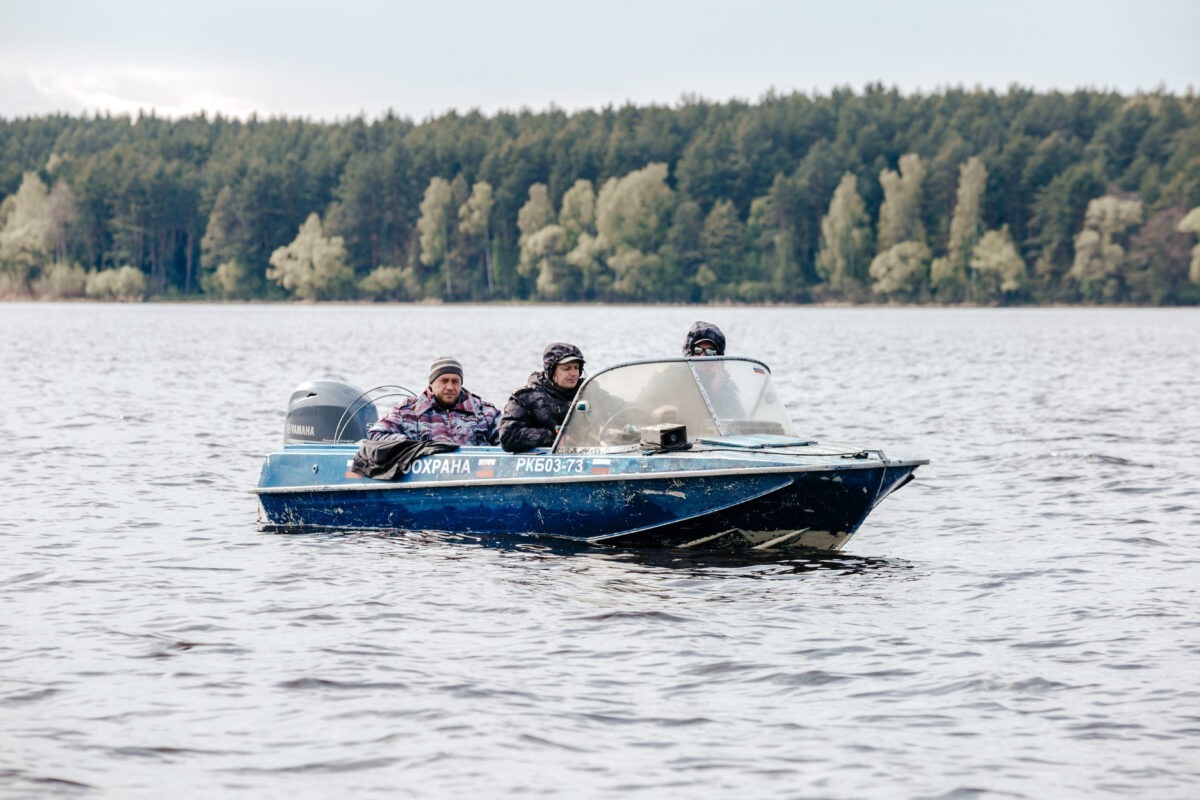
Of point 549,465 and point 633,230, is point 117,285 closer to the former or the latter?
point 633,230

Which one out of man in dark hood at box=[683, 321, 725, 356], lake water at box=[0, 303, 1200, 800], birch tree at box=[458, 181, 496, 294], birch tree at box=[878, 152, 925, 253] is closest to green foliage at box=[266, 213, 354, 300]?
birch tree at box=[458, 181, 496, 294]

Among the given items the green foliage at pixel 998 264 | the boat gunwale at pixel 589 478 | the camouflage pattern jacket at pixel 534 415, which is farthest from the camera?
the green foliage at pixel 998 264

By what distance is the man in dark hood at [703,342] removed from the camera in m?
15.6

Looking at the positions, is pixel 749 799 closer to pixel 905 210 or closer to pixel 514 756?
pixel 514 756

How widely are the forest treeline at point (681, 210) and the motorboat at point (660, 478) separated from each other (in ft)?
362

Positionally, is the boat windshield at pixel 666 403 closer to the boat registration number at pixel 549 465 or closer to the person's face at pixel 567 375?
the boat registration number at pixel 549 465

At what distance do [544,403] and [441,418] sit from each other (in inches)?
56.1

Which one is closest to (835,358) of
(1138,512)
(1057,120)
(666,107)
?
(1138,512)

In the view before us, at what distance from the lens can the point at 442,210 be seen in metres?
145

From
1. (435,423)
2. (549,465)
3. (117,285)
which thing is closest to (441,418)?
(435,423)

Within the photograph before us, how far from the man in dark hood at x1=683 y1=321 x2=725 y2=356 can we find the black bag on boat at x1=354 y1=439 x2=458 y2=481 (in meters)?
2.77

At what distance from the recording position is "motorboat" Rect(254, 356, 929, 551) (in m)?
12.8

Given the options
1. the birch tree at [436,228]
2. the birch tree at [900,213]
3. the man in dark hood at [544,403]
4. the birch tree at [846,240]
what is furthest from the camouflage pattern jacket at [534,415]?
the birch tree at [436,228]

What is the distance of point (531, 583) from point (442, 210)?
5306 inches
